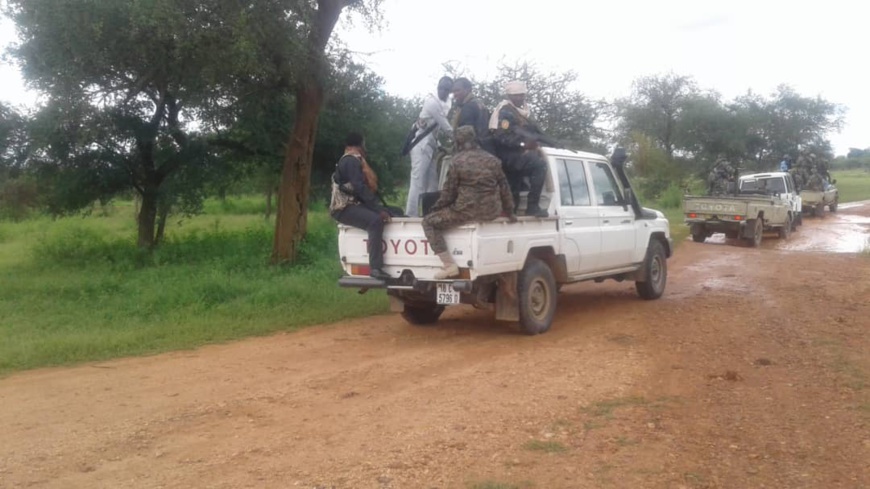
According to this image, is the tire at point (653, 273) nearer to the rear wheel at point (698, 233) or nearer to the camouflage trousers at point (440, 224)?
the camouflage trousers at point (440, 224)

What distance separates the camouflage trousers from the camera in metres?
7.71

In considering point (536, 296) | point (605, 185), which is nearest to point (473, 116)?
point (536, 296)

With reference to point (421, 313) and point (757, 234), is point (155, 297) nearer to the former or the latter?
point (421, 313)

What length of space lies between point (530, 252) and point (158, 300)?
17.4 ft

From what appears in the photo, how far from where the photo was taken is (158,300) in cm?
1102

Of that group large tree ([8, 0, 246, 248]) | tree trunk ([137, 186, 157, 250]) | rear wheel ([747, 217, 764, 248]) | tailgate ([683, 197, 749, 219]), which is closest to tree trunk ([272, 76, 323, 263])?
large tree ([8, 0, 246, 248])

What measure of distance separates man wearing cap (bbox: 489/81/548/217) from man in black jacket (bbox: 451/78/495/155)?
8cm

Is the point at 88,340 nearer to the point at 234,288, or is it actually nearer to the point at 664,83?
the point at 234,288

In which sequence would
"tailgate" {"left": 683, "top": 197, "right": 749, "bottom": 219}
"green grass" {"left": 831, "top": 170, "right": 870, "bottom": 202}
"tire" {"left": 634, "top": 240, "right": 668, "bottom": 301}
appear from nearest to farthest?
"tire" {"left": 634, "top": 240, "right": 668, "bottom": 301}, "tailgate" {"left": 683, "top": 197, "right": 749, "bottom": 219}, "green grass" {"left": 831, "top": 170, "right": 870, "bottom": 202}

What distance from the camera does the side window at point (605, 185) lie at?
9.85 metres

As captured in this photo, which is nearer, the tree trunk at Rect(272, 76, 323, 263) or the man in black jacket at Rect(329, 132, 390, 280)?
the man in black jacket at Rect(329, 132, 390, 280)

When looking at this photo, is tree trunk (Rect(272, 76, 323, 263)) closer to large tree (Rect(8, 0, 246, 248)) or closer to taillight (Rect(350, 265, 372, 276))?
large tree (Rect(8, 0, 246, 248))

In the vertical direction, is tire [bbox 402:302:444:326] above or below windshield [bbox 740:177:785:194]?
below

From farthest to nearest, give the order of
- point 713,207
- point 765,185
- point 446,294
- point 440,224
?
1. point 765,185
2. point 713,207
3. point 446,294
4. point 440,224
